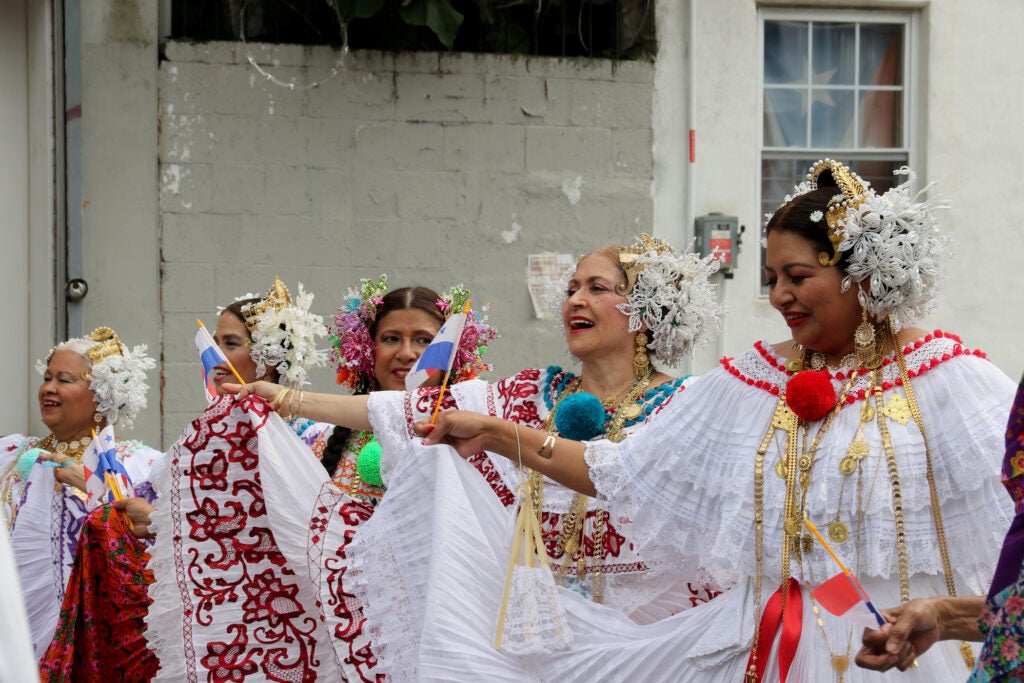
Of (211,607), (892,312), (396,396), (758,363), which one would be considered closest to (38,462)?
(211,607)

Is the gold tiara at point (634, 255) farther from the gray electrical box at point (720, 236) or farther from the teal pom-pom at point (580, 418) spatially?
the gray electrical box at point (720, 236)

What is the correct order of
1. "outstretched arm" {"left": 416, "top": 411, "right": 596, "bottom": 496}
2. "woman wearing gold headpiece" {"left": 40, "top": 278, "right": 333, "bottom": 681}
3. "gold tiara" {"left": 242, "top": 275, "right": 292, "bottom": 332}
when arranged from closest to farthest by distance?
1. "outstretched arm" {"left": 416, "top": 411, "right": 596, "bottom": 496}
2. "woman wearing gold headpiece" {"left": 40, "top": 278, "right": 333, "bottom": 681}
3. "gold tiara" {"left": 242, "top": 275, "right": 292, "bottom": 332}

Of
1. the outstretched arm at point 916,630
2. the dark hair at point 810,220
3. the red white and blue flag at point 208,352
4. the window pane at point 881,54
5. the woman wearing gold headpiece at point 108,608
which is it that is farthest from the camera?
the window pane at point 881,54

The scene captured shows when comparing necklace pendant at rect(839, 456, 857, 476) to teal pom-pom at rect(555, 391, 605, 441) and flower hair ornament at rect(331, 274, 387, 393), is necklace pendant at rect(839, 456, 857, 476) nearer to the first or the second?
teal pom-pom at rect(555, 391, 605, 441)

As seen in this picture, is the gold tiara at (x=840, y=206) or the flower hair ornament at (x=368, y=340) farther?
the flower hair ornament at (x=368, y=340)

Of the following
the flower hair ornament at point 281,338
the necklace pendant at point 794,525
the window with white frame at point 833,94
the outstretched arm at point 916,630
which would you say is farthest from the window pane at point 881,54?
the outstretched arm at point 916,630

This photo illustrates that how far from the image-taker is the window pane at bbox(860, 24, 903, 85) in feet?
26.1

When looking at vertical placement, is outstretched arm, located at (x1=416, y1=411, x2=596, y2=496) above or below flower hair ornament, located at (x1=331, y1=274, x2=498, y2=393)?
below

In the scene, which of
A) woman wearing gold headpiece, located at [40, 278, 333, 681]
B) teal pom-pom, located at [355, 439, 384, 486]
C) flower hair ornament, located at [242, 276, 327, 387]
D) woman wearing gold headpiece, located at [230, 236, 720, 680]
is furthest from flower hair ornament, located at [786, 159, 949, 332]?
flower hair ornament, located at [242, 276, 327, 387]

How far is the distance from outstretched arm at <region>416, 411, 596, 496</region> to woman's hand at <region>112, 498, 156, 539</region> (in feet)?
5.10

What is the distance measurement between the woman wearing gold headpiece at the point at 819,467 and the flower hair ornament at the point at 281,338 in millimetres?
2256

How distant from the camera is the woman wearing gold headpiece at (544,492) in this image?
3.68 m

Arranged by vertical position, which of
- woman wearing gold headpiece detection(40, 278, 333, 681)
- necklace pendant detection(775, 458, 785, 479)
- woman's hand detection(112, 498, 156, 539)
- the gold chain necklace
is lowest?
woman wearing gold headpiece detection(40, 278, 333, 681)

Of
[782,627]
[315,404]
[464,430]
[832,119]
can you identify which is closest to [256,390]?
[315,404]
